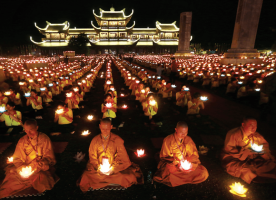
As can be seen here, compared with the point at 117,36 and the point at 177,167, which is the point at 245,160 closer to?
the point at 177,167

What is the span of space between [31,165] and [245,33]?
19.2 metres

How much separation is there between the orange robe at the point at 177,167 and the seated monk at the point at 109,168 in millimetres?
469

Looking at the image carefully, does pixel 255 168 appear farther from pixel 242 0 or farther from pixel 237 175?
pixel 242 0

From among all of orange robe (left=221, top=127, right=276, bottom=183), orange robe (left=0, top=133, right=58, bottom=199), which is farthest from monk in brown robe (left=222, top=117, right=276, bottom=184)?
orange robe (left=0, top=133, right=58, bottom=199)

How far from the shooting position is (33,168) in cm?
303

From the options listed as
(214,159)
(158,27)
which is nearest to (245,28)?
(214,159)

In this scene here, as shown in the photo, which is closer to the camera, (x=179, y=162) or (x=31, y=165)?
(x=31, y=165)

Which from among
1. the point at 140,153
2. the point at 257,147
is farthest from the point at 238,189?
the point at 140,153

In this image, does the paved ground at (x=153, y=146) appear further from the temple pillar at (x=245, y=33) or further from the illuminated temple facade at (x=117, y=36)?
the illuminated temple facade at (x=117, y=36)

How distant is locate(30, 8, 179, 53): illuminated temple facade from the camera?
51156 mm

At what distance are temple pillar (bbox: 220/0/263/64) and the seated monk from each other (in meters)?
17.1

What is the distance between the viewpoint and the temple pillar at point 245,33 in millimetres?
15742

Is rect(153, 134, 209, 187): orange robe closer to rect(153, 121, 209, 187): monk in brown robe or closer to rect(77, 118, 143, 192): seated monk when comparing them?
rect(153, 121, 209, 187): monk in brown robe

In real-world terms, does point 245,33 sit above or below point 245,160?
above
